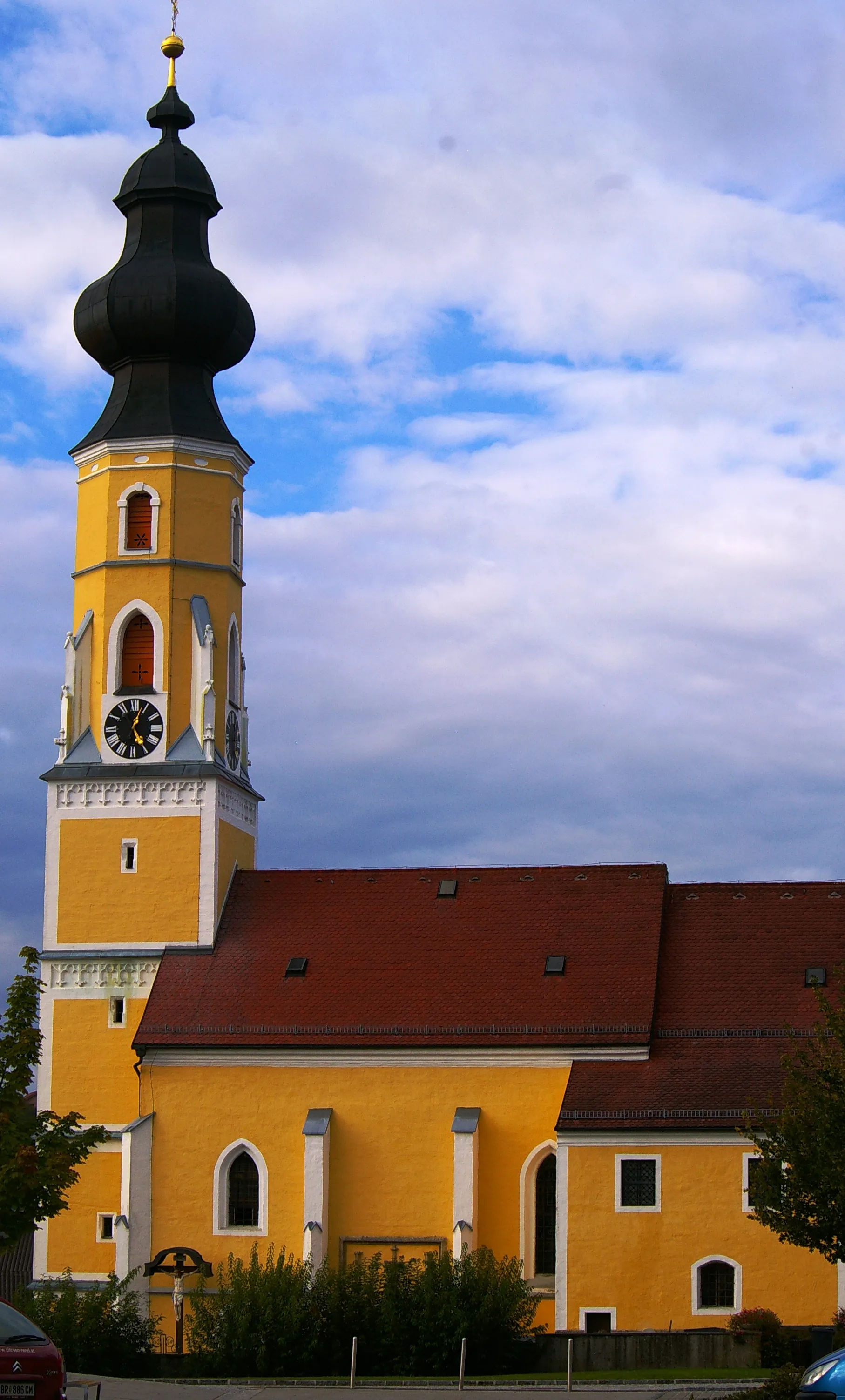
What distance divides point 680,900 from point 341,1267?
1199 centimetres

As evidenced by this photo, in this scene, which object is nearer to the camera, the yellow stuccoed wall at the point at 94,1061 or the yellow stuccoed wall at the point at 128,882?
the yellow stuccoed wall at the point at 94,1061

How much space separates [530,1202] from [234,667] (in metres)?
15.7

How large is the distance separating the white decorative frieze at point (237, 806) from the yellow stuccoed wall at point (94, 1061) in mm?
5004

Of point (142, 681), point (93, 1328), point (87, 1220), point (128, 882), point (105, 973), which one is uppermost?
point (142, 681)

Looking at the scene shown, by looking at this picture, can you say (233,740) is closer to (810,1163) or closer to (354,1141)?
(354,1141)

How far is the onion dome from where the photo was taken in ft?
163

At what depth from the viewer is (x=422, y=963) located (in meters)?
46.0

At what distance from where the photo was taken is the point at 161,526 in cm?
4950

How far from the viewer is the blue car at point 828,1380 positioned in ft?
62.5

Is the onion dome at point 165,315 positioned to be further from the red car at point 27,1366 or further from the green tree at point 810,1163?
the red car at point 27,1366

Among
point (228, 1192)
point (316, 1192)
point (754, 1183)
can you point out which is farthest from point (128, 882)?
point (754, 1183)

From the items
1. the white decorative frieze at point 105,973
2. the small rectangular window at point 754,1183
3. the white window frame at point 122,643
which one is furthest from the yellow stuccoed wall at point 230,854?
the small rectangular window at point 754,1183

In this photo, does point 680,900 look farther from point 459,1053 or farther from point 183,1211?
point 183,1211

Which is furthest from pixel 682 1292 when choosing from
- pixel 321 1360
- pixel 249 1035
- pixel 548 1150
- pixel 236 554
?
pixel 236 554
